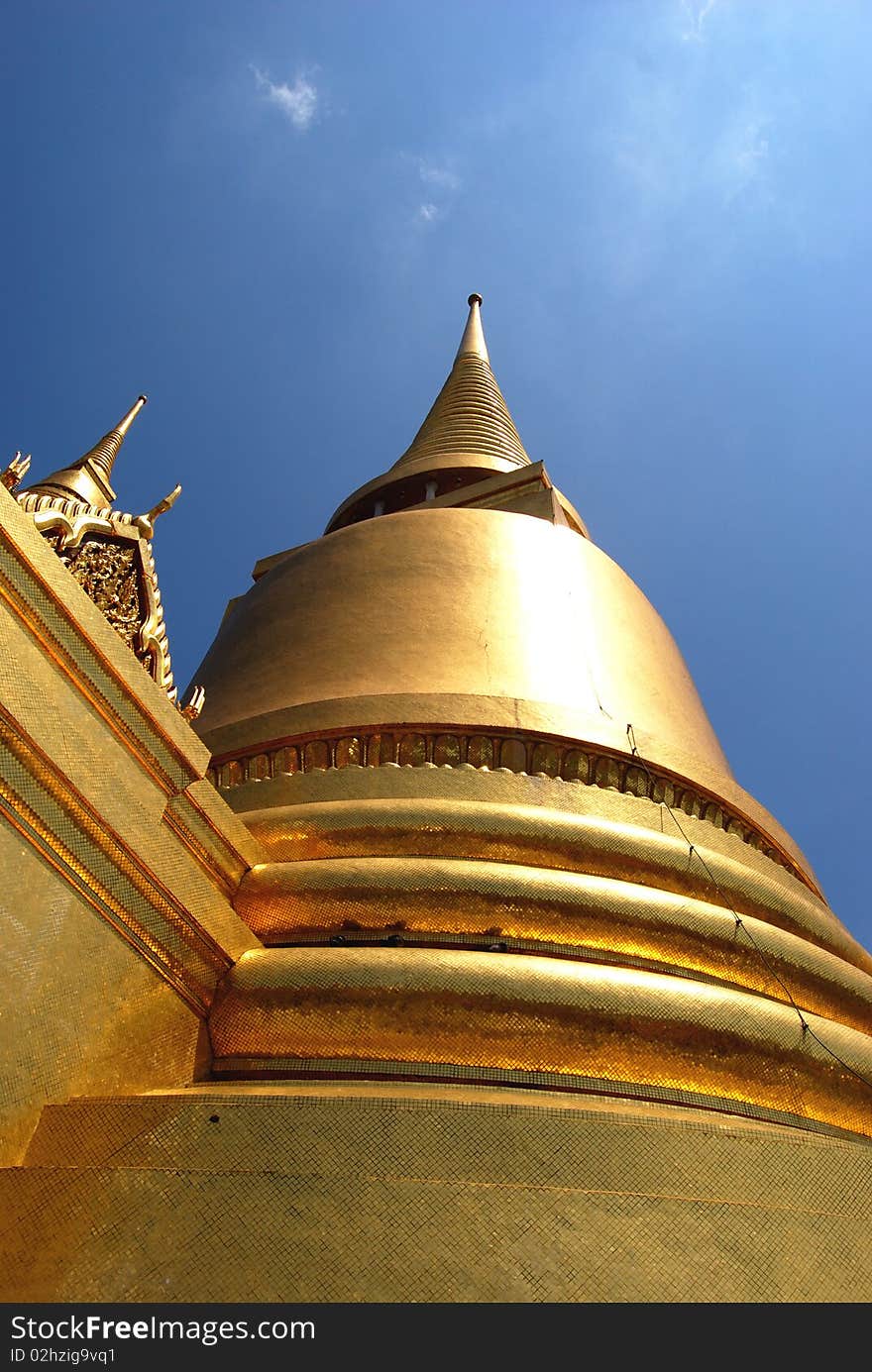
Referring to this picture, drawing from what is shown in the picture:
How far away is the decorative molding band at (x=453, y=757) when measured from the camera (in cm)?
465

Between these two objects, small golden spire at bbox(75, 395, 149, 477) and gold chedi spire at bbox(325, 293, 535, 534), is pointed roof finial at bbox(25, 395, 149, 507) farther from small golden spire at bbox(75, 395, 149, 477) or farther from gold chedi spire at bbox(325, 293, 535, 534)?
gold chedi spire at bbox(325, 293, 535, 534)

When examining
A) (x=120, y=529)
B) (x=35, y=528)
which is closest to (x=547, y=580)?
(x=120, y=529)

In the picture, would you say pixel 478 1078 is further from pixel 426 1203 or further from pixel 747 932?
pixel 747 932

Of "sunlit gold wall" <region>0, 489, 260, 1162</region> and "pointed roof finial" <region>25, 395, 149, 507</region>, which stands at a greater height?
"pointed roof finial" <region>25, 395, 149, 507</region>

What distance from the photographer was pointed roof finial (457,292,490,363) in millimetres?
12688

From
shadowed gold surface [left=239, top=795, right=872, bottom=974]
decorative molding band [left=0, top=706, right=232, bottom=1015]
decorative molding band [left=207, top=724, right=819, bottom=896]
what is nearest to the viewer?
decorative molding band [left=0, top=706, right=232, bottom=1015]

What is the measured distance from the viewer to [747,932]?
3.87 meters

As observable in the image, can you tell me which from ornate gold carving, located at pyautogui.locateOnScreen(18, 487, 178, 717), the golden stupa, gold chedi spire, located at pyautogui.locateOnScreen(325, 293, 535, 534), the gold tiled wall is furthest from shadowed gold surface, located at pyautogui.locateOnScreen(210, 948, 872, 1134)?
gold chedi spire, located at pyautogui.locateOnScreen(325, 293, 535, 534)

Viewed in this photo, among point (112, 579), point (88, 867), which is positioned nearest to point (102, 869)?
point (88, 867)

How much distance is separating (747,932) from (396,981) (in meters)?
1.43

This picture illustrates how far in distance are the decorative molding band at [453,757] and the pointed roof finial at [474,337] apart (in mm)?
8771

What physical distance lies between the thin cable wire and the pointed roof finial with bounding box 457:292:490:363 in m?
8.73
